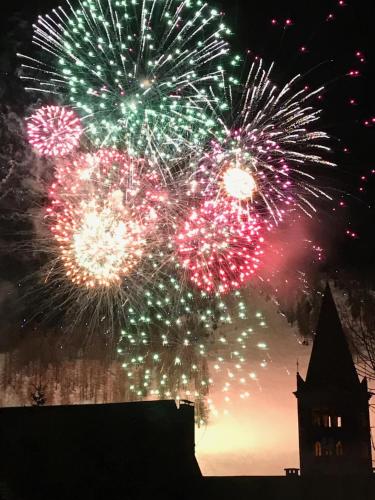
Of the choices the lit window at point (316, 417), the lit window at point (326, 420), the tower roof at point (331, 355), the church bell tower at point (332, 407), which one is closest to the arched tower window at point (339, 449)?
the church bell tower at point (332, 407)

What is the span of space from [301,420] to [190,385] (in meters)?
11.2

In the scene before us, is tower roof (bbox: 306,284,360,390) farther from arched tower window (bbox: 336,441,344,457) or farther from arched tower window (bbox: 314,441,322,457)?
arched tower window (bbox: 314,441,322,457)

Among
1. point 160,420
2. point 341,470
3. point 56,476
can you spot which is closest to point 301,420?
point 341,470

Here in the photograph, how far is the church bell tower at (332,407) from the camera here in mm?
41844

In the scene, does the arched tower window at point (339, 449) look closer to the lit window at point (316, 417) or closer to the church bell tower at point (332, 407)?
the church bell tower at point (332, 407)

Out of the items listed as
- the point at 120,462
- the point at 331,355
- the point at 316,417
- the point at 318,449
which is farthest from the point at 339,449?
the point at 120,462

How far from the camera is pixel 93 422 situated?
2450 cm

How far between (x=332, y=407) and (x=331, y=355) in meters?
3.22

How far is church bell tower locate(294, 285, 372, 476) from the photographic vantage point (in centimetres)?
4184

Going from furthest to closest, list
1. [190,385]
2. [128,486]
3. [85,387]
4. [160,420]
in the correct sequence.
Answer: [85,387] < [190,385] < [160,420] < [128,486]

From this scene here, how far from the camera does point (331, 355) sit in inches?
1694

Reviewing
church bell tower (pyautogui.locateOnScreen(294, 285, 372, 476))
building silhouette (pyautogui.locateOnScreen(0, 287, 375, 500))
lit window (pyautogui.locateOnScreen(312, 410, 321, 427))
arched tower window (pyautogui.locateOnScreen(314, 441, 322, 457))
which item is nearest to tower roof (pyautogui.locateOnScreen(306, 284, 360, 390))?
church bell tower (pyautogui.locateOnScreen(294, 285, 372, 476))

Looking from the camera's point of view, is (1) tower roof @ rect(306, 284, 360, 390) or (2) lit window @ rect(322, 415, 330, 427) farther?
(2) lit window @ rect(322, 415, 330, 427)

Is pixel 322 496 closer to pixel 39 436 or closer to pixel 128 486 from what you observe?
pixel 128 486
